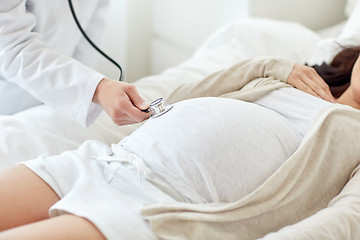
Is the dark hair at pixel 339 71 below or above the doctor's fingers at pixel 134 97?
below

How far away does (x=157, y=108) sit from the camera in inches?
40.4

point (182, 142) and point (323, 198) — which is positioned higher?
point (182, 142)

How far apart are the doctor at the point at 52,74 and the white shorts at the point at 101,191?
0.11 meters

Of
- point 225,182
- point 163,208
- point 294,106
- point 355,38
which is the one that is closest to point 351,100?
point 294,106

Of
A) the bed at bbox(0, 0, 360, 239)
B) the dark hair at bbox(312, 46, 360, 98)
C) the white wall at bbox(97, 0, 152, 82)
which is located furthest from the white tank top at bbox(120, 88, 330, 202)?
the white wall at bbox(97, 0, 152, 82)

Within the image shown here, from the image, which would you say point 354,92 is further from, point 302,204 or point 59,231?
point 59,231

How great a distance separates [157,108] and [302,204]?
34cm

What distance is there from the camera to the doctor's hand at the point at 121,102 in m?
1.01

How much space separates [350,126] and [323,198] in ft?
0.52

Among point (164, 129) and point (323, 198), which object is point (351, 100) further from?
point (164, 129)

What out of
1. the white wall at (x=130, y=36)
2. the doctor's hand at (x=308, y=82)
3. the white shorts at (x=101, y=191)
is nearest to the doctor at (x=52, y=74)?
the white shorts at (x=101, y=191)

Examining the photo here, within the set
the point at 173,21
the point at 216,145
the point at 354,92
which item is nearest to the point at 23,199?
the point at 216,145

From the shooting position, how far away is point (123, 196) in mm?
873

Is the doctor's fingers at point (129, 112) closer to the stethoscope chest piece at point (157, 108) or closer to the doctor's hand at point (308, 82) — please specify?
the stethoscope chest piece at point (157, 108)
